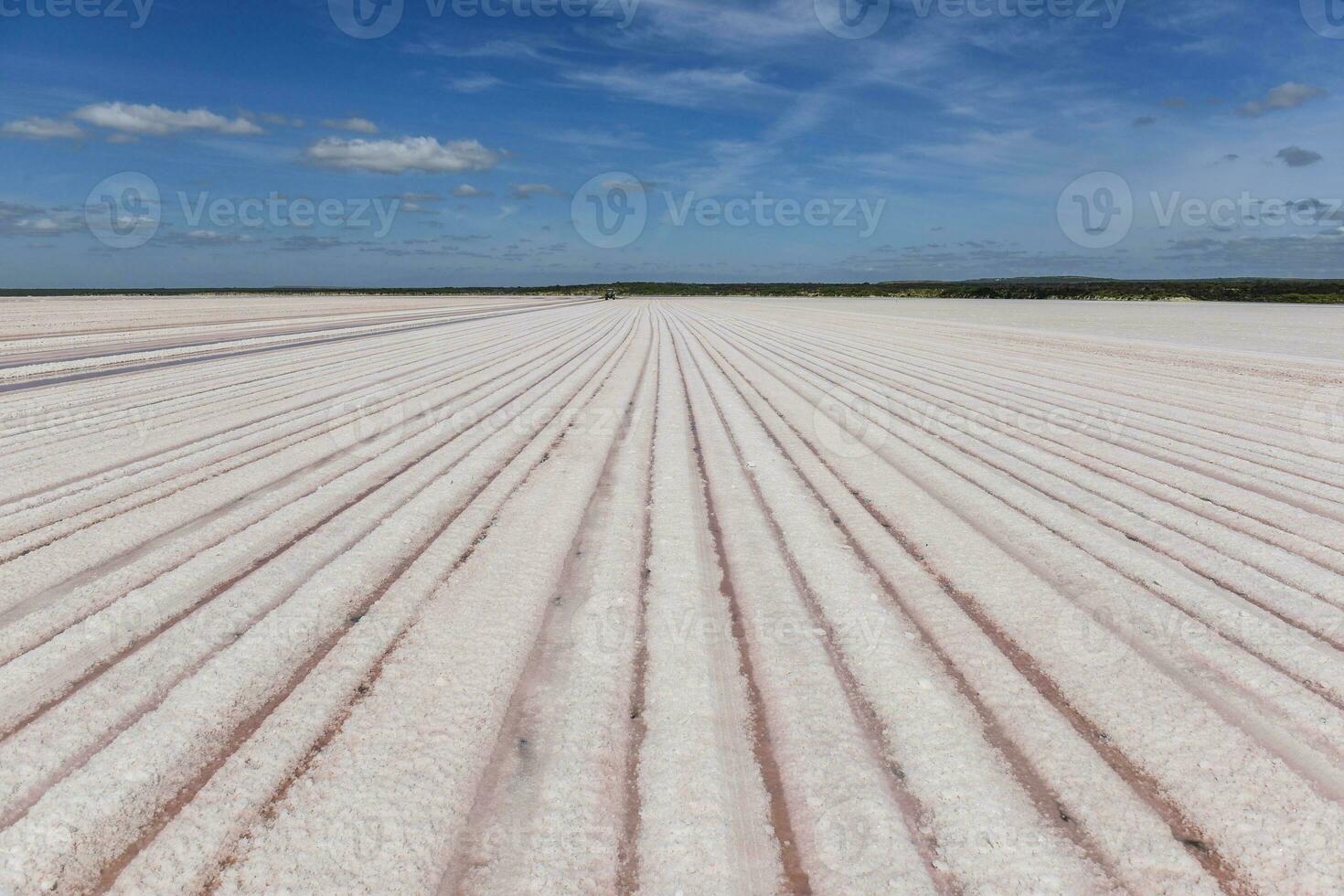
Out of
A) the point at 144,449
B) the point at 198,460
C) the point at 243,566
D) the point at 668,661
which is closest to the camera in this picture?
the point at 668,661

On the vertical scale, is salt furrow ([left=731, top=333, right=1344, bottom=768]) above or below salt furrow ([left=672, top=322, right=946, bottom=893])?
above

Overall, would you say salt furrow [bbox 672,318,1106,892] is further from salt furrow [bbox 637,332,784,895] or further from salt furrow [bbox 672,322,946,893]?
salt furrow [bbox 637,332,784,895]

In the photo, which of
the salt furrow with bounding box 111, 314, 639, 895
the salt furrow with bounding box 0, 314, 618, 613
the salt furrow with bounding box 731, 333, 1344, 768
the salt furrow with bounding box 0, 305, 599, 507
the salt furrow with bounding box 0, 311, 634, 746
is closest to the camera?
the salt furrow with bounding box 111, 314, 639, 895

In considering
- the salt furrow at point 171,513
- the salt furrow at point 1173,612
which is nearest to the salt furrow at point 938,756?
the salt furrow at point 1173,612

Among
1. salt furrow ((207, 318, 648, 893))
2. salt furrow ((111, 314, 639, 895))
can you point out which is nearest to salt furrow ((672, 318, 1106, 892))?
salt furrow ((207, 318, 648, 893))

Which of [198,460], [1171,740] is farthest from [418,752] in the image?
[198,460]

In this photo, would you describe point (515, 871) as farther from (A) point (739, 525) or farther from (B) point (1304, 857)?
(A) point (739, 525)

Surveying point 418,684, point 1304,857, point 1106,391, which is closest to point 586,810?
point 418,684

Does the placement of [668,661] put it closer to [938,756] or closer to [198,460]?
[938,756]
